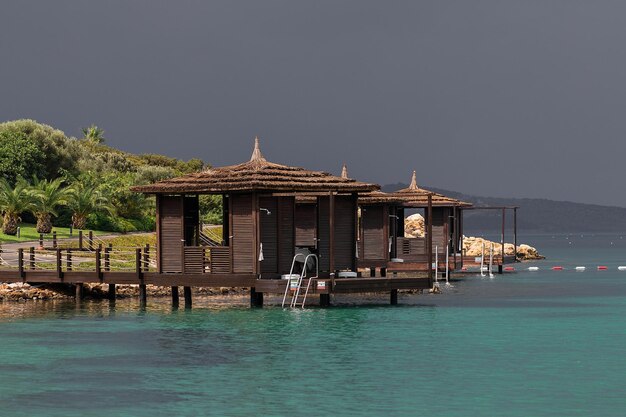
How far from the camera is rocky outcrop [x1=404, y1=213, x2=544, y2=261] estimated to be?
9631cm

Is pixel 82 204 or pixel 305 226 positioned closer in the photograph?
pixel 305 226

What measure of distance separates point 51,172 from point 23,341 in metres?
48.8

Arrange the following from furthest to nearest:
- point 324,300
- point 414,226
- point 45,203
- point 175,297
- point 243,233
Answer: point 414,226, point 45,203, point 175,297, point 324,300, point 243,233

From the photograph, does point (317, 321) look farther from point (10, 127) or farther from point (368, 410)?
point (10, 127)

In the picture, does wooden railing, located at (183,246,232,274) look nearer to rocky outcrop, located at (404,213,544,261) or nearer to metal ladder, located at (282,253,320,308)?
metal ladder, located at (282,253,320,308)

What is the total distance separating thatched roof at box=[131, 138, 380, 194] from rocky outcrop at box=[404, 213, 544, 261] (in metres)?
51.0

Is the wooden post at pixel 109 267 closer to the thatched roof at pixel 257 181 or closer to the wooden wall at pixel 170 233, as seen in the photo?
the wooden wall at pixel 170 233

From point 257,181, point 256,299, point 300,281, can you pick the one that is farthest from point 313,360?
point 256,299

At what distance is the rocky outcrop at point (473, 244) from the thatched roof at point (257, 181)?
51005mm

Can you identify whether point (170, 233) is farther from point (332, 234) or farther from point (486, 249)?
point (486, 249)

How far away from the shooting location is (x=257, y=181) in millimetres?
40031

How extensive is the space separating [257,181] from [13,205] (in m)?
27.5

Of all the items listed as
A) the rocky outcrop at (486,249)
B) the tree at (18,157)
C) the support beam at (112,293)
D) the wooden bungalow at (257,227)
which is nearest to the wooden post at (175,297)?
the wooden bungalow at (257,227)

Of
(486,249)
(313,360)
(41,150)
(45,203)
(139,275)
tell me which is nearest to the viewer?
(313,360)
